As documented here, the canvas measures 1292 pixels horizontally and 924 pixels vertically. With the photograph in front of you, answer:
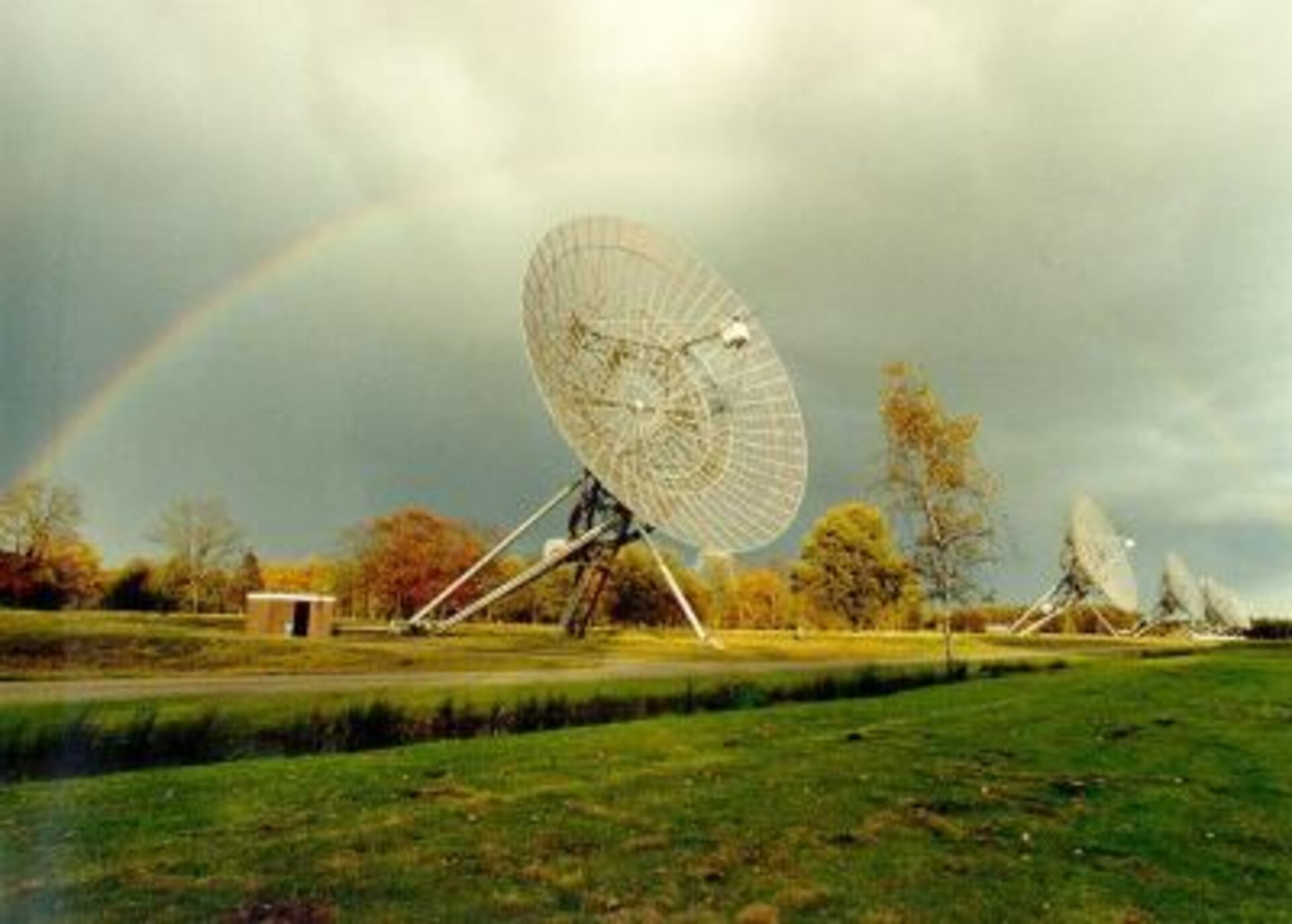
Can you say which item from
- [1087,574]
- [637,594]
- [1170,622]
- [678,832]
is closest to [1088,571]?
[1087,574]

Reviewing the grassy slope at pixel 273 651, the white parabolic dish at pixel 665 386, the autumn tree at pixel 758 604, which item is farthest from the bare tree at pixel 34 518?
the autumn tree at pixel 758 604

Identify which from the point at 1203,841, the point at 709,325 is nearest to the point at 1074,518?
the point at 709,325

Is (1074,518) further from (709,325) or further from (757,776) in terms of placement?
(757,776)

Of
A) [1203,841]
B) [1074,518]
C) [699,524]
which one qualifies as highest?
[1074,518]

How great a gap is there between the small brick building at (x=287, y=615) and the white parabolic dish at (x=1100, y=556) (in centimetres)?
6893

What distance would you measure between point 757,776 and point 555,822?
4469mm

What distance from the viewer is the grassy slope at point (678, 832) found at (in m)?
9.70

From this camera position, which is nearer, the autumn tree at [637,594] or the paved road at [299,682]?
the paved road at [299,682]

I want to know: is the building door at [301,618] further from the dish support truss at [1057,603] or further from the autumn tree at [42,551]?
→ the dish support truss at [1057,603]

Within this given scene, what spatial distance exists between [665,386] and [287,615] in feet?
75.9

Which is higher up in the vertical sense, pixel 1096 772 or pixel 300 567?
pixel 300 567

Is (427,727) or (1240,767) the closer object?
(1240,767)

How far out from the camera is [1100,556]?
105062 mm

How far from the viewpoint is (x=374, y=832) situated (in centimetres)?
1177
